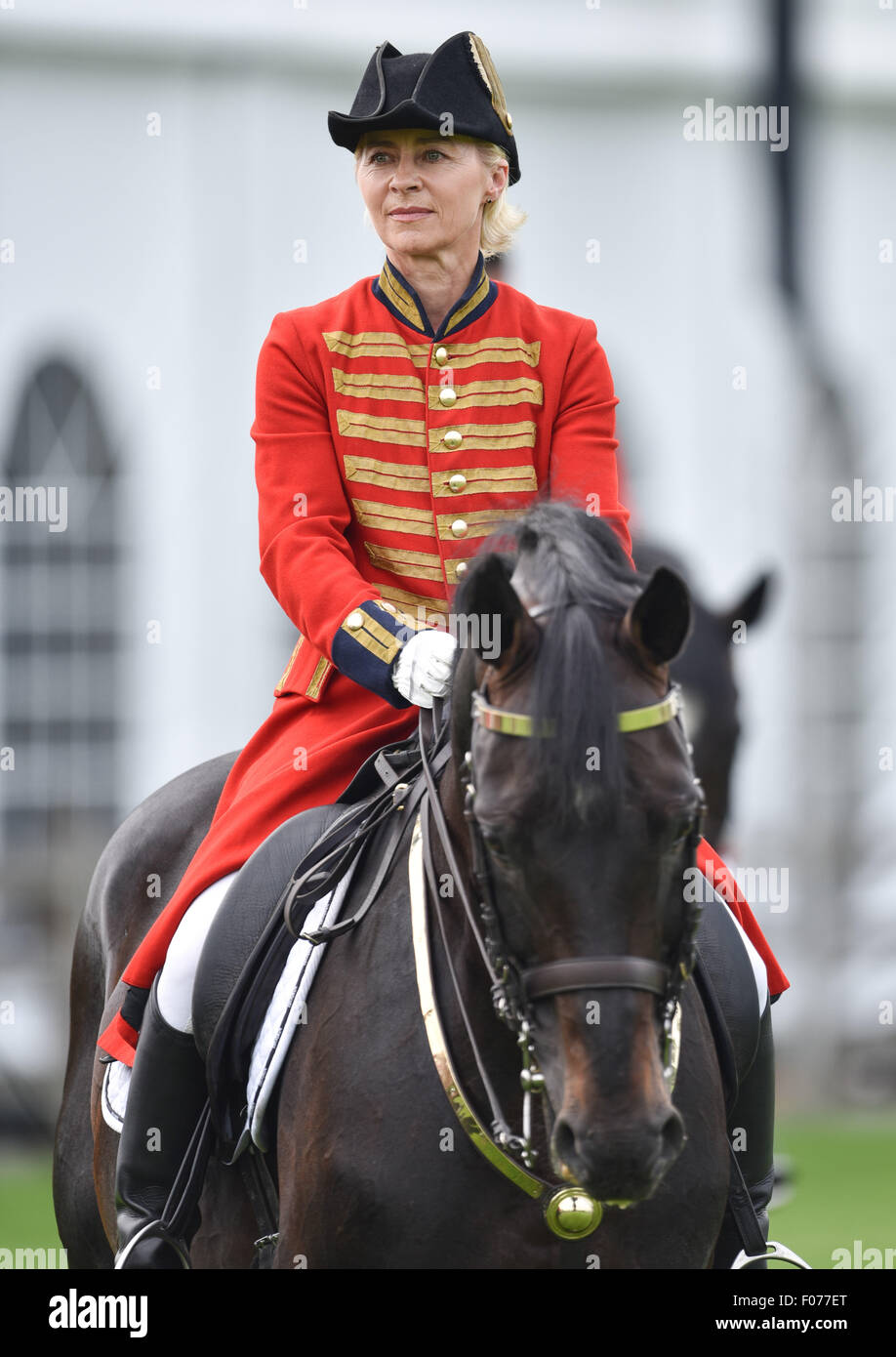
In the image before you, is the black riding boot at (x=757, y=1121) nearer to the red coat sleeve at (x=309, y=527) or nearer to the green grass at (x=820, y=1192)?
the red coat sleeve at (x=309, y=527)

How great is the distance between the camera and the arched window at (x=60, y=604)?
592 inches

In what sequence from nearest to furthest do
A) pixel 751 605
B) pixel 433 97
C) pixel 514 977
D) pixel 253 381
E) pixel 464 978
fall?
pixel 514 977
pixel 464 978
pixel 433 97
pixel 751 605
pixel 253 381

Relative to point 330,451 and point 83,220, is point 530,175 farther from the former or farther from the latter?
point 330,451

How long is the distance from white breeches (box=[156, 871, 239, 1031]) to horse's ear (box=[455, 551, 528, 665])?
1161 millimetres

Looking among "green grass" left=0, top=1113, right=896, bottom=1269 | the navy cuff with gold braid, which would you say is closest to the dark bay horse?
the navy cuff with gold braid

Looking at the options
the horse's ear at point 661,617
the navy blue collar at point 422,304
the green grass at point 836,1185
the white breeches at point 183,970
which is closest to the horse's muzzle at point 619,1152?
the horse's ear at point 661,617

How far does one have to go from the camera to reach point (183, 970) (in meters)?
4.10

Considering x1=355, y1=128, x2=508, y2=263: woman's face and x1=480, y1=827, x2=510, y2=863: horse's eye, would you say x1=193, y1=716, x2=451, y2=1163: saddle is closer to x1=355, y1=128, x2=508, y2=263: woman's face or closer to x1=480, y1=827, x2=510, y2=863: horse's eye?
x1=480, y1=827, x2=510, y2=863: horse's eye

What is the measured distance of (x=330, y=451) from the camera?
13.9ft

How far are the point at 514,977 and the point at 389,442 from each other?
1.48m

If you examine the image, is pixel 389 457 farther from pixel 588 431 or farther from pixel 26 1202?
pixel 26 1202

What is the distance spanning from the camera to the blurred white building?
14898mm

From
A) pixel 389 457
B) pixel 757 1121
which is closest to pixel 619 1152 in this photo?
pixel 757 1121

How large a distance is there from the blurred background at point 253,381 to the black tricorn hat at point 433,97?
9.66 m
